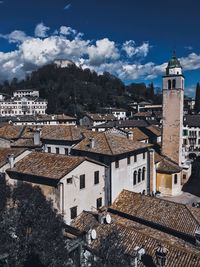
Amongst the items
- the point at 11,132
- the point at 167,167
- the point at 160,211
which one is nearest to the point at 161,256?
the point at 160,211

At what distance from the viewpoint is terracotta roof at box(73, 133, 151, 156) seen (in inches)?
1159

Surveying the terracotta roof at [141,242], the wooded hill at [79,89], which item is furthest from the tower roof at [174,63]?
the wooded hill at [79,89]

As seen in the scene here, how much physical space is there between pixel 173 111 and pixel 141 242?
25.8 metres

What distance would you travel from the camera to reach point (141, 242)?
18.9 metres

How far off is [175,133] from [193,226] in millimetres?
21120

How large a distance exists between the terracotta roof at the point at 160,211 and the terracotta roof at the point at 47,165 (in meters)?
5.64

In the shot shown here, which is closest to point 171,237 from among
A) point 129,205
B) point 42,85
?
point 129,205

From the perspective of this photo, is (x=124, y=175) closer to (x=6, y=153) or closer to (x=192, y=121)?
(x=6, y=153)

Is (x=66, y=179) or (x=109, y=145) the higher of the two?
(x=109, y=145)

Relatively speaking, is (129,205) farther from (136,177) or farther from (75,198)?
(136,177)

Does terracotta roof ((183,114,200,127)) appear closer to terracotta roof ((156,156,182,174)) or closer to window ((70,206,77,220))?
terracotta roof ((156,156,182,174))

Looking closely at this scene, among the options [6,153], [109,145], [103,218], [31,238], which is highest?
[109,145]

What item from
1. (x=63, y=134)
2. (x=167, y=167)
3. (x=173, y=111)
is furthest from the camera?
(x=173, y=111)

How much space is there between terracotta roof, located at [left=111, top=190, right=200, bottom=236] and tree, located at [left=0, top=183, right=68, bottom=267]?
1128 centimetres
